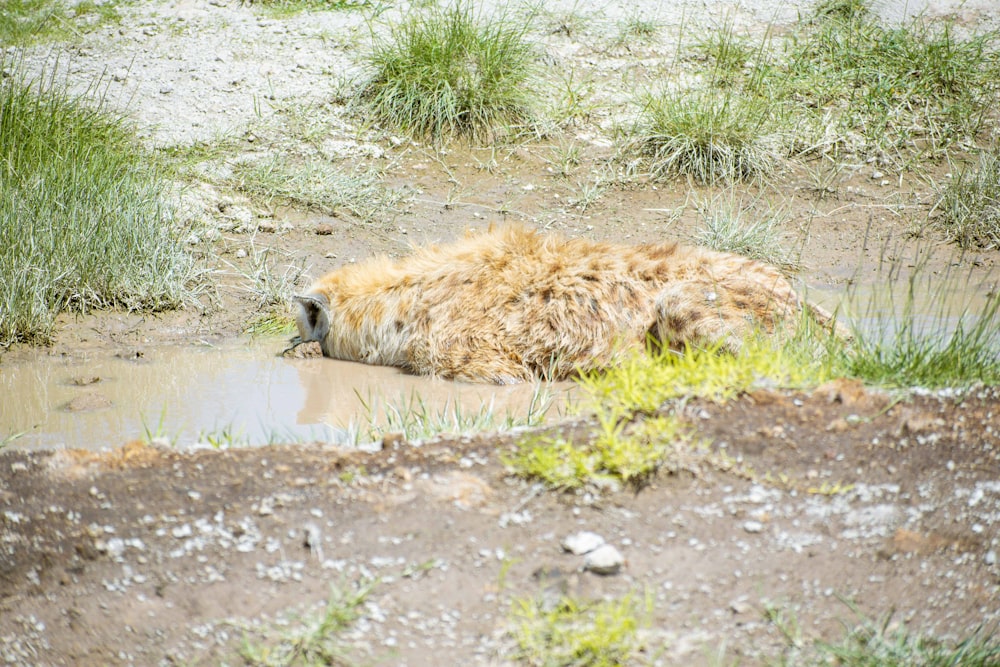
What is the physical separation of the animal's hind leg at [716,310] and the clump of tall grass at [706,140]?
3285mm

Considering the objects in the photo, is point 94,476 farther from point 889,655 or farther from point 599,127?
point 599,127

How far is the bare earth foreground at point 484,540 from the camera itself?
9.74 feet

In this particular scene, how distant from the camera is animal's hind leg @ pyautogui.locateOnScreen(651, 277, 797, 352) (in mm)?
5316

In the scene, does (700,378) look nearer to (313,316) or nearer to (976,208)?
(313,316)

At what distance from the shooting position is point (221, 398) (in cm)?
546

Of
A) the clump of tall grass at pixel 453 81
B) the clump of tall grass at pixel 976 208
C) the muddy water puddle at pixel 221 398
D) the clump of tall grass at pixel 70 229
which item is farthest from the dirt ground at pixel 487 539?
the clump of tall grass at pixel 453 81

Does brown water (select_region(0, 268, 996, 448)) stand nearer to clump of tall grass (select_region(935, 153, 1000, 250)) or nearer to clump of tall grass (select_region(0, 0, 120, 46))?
clump of tall grass (select_region(935, 153, 1000, 250))

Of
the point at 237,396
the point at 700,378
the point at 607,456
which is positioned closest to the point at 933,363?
the point at 700,378

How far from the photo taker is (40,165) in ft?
23.3

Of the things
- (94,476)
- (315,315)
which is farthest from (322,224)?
(94,476)

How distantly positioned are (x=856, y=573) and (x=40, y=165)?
20.1 feet

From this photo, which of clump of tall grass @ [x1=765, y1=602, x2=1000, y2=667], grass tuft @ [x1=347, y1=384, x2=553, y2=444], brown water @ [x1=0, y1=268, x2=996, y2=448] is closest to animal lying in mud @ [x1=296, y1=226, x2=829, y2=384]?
brown water @ [x1=0, y1=268, x2=996, y2=448]

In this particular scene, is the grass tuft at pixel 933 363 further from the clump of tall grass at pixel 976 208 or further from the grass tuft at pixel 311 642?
the clump of tall grass at pixel 976 208

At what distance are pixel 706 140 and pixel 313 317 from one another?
405cm
